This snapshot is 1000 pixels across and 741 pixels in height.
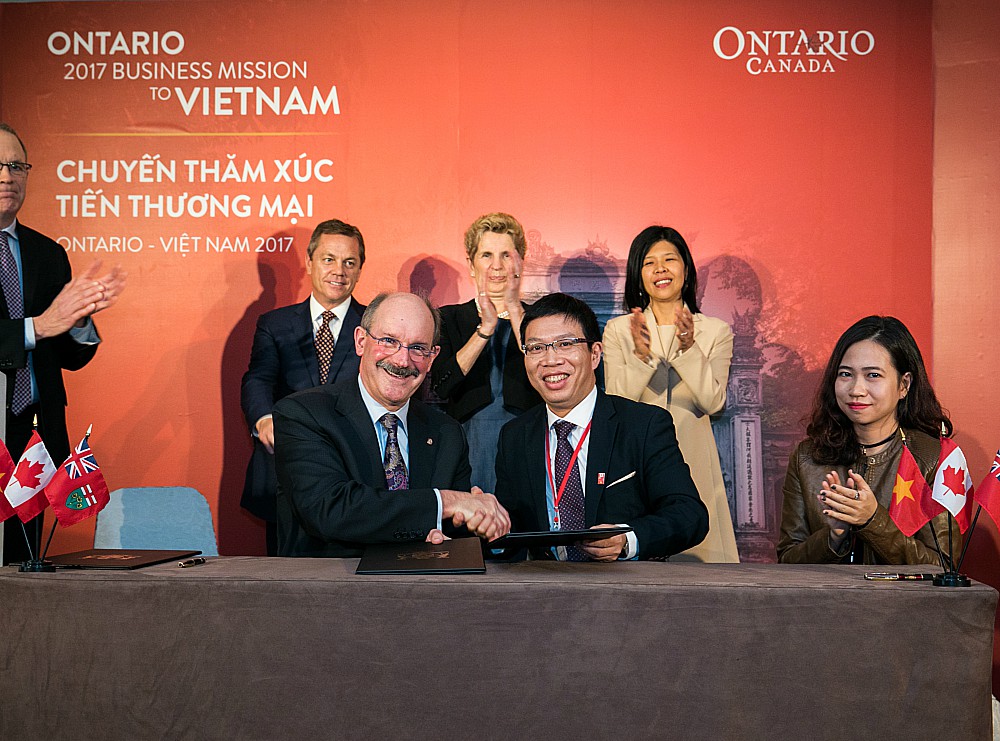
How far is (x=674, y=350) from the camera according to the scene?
452 cm

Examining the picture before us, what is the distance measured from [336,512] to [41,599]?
2.67 feet

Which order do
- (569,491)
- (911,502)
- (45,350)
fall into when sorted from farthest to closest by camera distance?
(45,350), (569,491), (911,502)

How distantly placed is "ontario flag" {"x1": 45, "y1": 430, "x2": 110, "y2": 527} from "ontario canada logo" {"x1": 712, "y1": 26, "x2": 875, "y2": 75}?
11.5ft

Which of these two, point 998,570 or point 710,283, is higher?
point 710,283

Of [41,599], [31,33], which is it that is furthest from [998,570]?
[31,33]

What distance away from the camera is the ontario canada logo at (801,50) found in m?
4.55

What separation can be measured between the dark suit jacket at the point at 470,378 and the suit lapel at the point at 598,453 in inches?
48.6

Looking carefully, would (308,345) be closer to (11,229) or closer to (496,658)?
(11,229)

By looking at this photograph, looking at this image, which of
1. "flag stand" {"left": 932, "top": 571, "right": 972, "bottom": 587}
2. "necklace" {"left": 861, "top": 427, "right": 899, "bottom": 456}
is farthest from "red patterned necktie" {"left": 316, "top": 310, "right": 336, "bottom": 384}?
"flag stand" {"left": 932, "top": 571, "right": 972, "bottom": 587}

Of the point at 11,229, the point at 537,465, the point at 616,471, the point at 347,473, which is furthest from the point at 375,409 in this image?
the point at 11,229

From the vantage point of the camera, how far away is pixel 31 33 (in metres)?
4.72

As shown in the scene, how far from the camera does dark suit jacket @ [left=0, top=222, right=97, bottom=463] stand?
4184 millimetres

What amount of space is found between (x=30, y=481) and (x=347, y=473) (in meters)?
0.91

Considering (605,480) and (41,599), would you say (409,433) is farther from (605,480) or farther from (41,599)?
(41,599)
